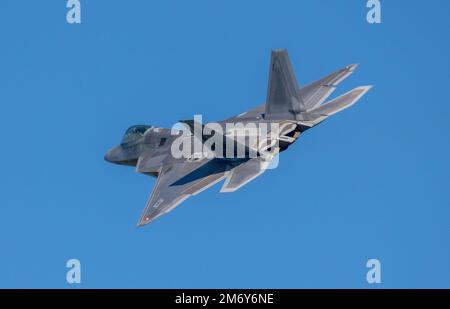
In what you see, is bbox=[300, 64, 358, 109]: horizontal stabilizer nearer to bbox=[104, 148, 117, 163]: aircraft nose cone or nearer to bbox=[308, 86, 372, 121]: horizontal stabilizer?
bbox=[308, 86, 372, 121]: horizontal stabilizer

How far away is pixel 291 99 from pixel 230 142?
4383 mm

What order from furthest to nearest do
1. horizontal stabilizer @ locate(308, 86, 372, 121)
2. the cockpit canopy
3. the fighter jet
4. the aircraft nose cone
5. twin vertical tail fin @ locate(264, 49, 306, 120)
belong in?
1. the aircraft nose cone
2. the cockpit canopy
3. horizontal stabilizer @ locate(308, 86, 372, 121)
4. twin vertical tail fin @ locate(264, 49, 306, 120)
5. the fighter jet

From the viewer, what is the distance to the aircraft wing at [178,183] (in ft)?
168

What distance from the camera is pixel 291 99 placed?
2132 inches

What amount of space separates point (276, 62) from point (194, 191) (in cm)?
719

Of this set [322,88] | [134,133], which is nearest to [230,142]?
[134,133]

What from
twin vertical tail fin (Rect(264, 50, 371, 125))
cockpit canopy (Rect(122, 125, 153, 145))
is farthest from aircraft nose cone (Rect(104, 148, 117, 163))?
twin vertical tail fin (Rect(264, 50, 371, 125))

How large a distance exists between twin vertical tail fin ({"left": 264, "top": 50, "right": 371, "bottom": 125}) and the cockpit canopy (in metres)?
7.19

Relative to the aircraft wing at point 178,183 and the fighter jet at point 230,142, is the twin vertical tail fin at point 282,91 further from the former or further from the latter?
the aircraft wing at point 178,183

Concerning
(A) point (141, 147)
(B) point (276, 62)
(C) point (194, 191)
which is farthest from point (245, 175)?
(A) point (141, 147)

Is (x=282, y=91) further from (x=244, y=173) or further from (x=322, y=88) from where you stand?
(x=322, y=88)

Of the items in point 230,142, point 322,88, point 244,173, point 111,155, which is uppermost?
point 322,88

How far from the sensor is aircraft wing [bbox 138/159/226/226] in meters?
51.1
